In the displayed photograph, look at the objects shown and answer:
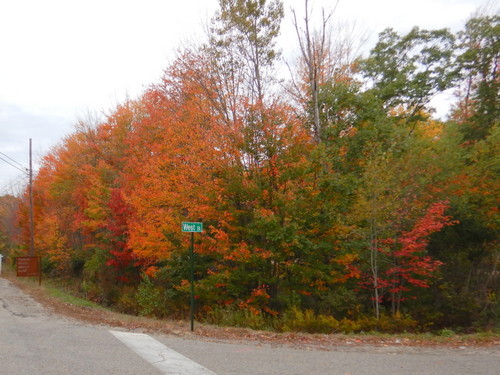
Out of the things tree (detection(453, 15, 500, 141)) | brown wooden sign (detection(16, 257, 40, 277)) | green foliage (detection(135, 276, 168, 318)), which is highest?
tree (detection(453, 15, 500, 141))

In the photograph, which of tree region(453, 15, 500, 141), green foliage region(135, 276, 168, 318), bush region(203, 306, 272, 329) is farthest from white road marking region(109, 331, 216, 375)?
tree region(453, 15, 500, 141)

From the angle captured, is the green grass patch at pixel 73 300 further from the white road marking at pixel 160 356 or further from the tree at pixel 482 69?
the tree at pixel 482 69

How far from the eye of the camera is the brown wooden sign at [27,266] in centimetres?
2259

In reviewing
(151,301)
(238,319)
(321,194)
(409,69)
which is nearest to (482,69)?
(409,69)

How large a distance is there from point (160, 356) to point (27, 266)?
2105cm

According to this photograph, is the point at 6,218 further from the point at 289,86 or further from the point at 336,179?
the point at 336,179

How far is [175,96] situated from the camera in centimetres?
1980

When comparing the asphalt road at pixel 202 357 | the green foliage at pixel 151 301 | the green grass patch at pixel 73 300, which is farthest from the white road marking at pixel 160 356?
the green foliage at pixel 151 301

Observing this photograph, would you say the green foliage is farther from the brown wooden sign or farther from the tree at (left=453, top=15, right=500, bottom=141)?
the tree at (left=453, top=15, right=500, bottom=141)

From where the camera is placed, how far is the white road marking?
216 inches

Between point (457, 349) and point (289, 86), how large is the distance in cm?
1634

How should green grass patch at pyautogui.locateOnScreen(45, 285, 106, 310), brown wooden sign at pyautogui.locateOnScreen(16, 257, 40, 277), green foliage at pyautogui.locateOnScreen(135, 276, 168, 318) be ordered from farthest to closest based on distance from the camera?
brown wooden sign at pyautogui.locateOnScreen(16, 257, 40, 277) < green foliage at pyautogui.locateOnScreen(135, 276, 168, 318) < green grass patch at pyautogui.locateOnScreen(45, 285, 106, 310)

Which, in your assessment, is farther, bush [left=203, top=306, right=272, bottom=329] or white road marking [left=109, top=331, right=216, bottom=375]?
bush [left=203, top=306, right=272, bottom=329]

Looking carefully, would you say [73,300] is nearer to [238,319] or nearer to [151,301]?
[151,301]
